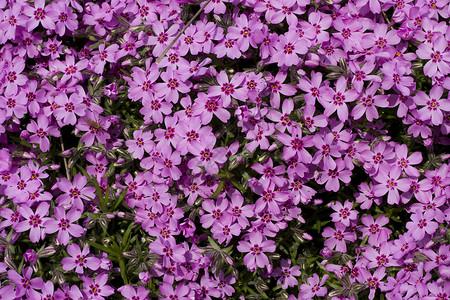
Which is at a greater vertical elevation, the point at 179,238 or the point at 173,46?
the point at 173,46

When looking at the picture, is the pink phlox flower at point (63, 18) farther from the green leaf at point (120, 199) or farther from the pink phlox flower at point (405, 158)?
the pink phlox flower at point (405, 158)

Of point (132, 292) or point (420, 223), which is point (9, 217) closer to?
point (132, 292)

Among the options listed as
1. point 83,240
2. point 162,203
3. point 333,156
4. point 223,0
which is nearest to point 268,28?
point 223,0

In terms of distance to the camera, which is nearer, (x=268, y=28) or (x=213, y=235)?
(x=213, y=235)

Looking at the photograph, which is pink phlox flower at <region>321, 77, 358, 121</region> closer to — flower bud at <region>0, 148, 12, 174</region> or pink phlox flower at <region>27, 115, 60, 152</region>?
pink phlox flower at <region>27, 115, 60, 152</region>

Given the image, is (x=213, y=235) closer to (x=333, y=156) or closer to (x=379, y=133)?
(x=333, y=156)

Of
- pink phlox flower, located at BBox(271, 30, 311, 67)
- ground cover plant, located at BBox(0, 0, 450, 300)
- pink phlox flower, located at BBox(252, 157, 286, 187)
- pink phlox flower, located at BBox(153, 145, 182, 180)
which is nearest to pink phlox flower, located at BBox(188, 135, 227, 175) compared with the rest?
ground cover plant, located at BBox(0, 0, 450, 300)

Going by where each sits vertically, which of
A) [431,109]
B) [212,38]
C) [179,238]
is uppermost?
[212,38]

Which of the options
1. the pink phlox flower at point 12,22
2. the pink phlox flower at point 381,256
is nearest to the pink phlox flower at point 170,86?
the pink phlox flower at point 12,22
